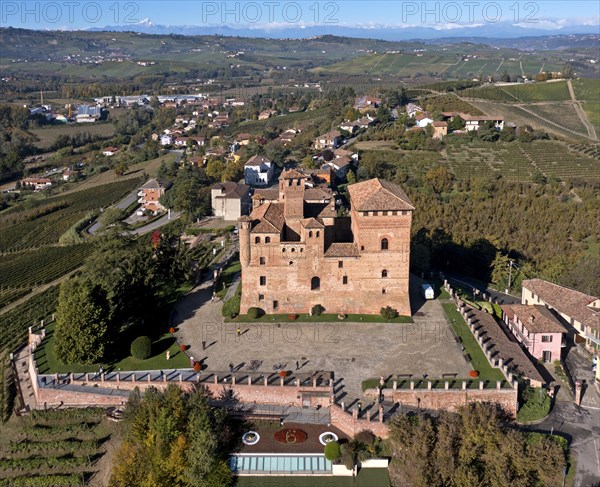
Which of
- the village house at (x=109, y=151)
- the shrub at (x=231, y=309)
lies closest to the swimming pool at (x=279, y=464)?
the shrub at (x=231, y=309)

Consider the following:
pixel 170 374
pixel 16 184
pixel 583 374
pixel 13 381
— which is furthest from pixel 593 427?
pixel 16 184

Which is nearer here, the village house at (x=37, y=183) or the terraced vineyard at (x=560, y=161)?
the terraced vineyard at (x=560, y=161)

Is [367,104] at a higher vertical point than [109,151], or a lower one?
Result: higher

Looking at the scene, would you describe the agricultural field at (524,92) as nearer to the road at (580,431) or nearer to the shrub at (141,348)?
the road at (580,431)

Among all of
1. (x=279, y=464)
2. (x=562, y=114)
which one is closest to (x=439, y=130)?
(x=562, y=114)

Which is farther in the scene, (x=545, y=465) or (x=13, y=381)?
(x=13, y=381)

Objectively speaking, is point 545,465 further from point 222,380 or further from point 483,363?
point 222,380

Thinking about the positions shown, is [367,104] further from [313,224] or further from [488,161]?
[313,224]
